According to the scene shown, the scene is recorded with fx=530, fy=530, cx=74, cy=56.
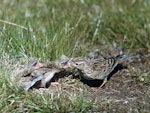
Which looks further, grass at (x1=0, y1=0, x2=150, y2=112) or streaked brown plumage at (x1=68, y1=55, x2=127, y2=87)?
streaked brown plumage at (x1=68, y1=55, x2=127, y2=87)

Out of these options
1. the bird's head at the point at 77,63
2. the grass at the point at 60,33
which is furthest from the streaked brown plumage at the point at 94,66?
the grass at the point at 60,33

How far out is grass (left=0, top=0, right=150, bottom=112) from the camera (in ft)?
16.9

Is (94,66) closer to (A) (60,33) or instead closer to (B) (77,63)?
(B) (77,63)

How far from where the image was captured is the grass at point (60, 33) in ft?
16.9

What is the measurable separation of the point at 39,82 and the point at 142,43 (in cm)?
202

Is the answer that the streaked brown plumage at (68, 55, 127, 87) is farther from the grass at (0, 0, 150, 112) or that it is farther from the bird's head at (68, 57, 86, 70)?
the grass at (0, 0, 150, 112)

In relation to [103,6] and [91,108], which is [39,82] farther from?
[103,6]

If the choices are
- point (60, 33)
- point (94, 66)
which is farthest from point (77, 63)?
point (60, 33)

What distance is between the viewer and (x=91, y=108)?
17.0 ft

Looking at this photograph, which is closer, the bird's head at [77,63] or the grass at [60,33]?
the grass at [60,33]

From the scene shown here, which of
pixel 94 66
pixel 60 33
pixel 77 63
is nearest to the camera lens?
pixel 77 63

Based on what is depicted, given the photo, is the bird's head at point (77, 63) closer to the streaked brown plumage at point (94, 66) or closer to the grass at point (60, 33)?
the streaked brown plumage at point (94, 66)

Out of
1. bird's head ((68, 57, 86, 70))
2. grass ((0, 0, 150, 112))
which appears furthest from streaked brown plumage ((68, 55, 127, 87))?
grass ((0, 0, 150, 112))

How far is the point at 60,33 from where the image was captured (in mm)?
6297
